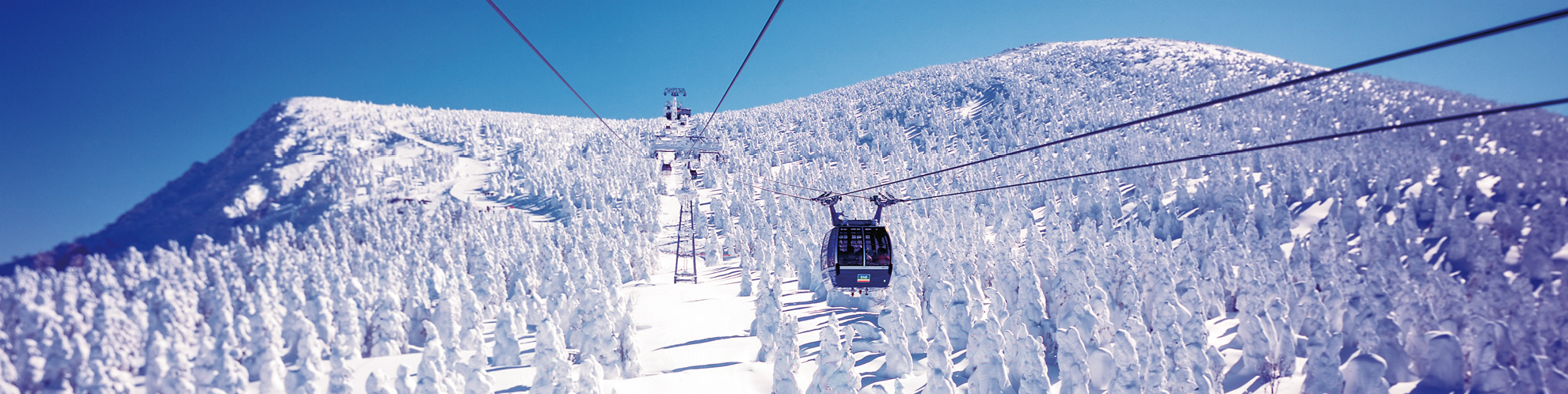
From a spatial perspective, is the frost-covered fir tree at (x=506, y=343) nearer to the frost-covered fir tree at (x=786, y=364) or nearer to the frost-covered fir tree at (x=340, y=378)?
the frost-covered fir tree at (x=340, y=378)

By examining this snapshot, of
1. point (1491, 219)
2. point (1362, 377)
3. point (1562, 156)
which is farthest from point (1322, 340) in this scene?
point (1562, 156)

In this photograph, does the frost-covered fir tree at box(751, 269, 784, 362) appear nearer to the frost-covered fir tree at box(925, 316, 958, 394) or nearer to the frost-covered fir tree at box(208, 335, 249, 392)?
the frost-covered fir tree at box(925, 316, 958, 394)

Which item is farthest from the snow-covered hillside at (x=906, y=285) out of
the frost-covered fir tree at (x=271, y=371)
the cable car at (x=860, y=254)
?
the cable car at (x=860, y=254)

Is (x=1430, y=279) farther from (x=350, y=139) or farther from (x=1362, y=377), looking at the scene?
(x=350, y=139)

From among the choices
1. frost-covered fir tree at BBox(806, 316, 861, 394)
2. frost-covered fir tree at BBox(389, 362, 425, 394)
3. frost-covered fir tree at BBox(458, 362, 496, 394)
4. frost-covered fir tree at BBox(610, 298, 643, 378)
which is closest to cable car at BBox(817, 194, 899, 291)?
frost-covered fir tree at BBox(806, 316, 861, 394)

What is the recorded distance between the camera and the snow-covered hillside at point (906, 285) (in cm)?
3875

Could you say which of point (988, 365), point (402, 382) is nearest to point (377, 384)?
point (402, 382)

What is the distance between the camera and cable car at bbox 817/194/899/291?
68.4ft

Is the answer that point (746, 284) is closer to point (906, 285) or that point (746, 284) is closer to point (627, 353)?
point (906, 285)

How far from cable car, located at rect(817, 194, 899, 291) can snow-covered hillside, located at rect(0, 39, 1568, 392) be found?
137 inches

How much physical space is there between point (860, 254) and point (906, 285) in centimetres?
3478

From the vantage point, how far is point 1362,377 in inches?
1490

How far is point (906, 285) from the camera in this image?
54.3 metres

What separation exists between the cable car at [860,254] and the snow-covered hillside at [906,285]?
137 inches
